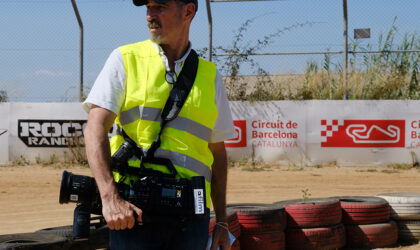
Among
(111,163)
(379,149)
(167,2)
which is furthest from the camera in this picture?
(379,149)

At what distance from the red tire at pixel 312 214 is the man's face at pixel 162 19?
4.64m

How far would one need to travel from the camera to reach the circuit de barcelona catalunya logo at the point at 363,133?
14.1 metres

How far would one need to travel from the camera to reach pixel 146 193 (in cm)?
235

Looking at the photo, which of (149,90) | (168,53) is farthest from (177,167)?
(168,53)

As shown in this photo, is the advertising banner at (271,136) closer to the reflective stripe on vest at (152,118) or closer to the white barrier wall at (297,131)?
the white barrier wall at (297,131)

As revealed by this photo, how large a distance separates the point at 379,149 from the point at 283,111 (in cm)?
238

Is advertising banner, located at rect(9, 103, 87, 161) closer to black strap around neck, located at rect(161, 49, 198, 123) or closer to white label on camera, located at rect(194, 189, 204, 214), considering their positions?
black strap around neck, located at rect(161, 49, 198, 123)

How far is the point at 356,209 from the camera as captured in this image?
24.0ft

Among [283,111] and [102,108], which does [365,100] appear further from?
[102,108]

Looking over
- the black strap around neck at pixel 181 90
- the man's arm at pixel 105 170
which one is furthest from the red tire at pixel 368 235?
the man's arm at pixel 105 170

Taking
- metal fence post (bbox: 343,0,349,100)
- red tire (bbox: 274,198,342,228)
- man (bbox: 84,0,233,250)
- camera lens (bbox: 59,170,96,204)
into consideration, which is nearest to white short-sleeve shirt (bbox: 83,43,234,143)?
man (bbox: 84,0,233,250)

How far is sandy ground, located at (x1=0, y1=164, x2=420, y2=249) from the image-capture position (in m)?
9.27

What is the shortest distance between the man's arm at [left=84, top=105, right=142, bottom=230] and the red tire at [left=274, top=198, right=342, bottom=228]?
4.79 metres

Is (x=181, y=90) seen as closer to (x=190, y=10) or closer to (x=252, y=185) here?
(x=190, y=10)
